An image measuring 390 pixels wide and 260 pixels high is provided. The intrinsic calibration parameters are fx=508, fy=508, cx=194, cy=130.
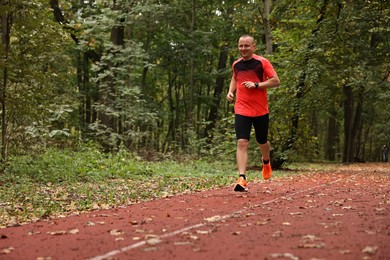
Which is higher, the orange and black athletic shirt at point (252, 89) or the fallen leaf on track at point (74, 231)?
the orange and black athletic shirt at point (252, 89)

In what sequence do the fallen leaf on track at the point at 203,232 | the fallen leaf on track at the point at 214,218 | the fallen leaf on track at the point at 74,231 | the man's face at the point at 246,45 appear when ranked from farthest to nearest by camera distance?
the man's face at the point at 246,45 → the fallen leaf on track at the point at 214,218 → the fallen leaf on track at the point at 74,231 → the fallen leaf on track at the point at 203,232

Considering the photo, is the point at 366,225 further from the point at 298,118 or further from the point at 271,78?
the point at 298,118

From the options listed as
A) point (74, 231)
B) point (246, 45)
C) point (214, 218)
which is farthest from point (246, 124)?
point (74, 231)

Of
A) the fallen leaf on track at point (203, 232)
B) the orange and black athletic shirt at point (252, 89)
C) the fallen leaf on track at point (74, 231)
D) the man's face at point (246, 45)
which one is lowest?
the fallen leaf on track at point (74, 231)

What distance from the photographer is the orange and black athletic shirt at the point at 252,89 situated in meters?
9.00

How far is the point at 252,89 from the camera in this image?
898cm

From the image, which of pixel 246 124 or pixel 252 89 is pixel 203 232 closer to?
pixel 246 124

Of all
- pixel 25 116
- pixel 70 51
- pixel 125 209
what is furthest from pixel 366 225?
pixel 70 51

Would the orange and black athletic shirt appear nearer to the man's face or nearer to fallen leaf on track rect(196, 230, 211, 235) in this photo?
the man's face

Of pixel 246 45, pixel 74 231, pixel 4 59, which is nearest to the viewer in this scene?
pixel 74 231

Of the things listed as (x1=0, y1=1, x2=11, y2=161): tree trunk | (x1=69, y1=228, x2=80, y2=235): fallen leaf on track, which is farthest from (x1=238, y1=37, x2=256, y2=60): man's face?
(x1=0, y1=1, x2=11, y2=161): tree trunk

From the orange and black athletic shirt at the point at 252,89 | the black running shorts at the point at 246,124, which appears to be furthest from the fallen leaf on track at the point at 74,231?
the orange and black athletic shirt at the point at 252,89

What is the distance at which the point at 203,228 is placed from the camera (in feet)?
18.1

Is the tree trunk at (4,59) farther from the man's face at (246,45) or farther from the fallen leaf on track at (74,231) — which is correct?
the fallen leaf on track at (74,231)
